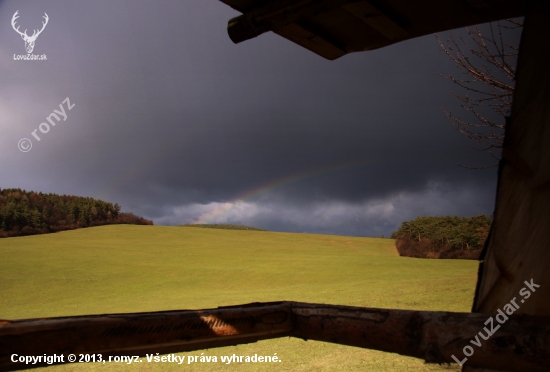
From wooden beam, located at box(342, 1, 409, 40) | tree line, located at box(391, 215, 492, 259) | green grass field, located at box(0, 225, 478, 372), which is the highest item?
wooden beam, located at box(342, 1, 409, 40)

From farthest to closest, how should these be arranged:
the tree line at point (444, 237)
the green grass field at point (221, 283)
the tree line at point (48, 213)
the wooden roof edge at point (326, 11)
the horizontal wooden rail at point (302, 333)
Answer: the tree line at point (48, 213)
the tree line at point (444, 237)
the green grass field at point (221, 283)
the wooden roof edge at point (326, 11)
the horizontal wooden rail at point (302, 333)

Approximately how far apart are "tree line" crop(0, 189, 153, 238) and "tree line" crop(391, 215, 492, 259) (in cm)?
4682

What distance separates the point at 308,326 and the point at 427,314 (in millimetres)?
608

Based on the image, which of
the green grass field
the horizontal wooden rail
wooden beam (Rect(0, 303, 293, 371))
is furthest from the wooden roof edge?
the green grass field

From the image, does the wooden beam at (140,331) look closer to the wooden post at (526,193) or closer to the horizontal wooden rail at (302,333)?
the horizontal wooden rail at (302,333)

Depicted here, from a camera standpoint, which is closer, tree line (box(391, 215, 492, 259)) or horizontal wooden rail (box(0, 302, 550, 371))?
horizontal wooden rail (box(0, 302, 550, 371))

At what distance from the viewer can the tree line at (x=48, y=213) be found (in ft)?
152

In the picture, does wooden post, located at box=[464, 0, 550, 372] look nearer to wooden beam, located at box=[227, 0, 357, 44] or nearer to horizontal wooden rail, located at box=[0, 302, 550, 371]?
horizontal wooden rail, located at box=[0, 302, 550, 371]

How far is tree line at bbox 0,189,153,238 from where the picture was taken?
46.3 metres

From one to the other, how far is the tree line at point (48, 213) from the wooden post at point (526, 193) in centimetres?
5497

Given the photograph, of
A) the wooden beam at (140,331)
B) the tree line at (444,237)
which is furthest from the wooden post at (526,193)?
the tree line at (444,237)

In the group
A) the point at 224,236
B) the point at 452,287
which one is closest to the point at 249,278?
the point at 452,287

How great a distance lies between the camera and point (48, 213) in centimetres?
5162

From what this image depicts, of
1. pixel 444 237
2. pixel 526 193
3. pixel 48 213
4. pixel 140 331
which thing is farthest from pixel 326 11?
pixel 48 213
